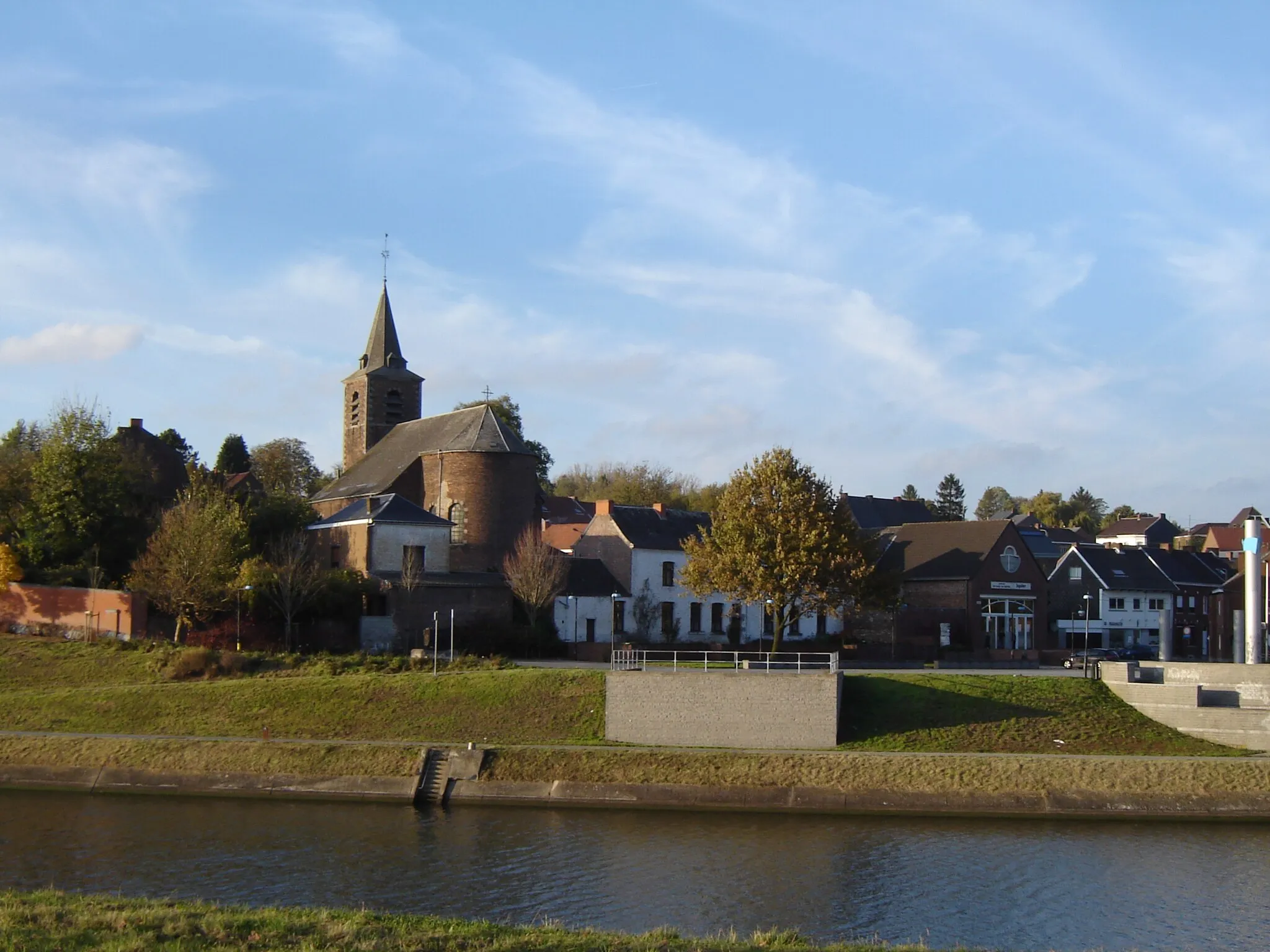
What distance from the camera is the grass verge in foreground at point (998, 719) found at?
35.2 metres

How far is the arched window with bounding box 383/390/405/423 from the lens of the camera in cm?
7044

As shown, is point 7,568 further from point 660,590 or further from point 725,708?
point 725,708

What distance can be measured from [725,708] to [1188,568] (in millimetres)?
50727

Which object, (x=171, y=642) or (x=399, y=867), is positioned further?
(x=171, y=642)

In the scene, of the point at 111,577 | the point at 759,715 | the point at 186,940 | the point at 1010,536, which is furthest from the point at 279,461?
the point at 186,940

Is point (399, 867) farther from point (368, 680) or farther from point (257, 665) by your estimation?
point (257, 665)

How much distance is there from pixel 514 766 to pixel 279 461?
66597mm

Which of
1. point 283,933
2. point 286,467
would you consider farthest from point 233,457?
point 283,933

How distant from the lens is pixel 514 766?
3244 centimetres

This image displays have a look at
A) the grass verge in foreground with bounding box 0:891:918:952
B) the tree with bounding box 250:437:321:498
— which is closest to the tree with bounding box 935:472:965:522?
the tree with bounding box 250:437:321:498

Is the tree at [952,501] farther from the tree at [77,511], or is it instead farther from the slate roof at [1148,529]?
the tree at [77,511]

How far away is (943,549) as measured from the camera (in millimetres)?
60531

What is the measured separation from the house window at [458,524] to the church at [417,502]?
0.05 m

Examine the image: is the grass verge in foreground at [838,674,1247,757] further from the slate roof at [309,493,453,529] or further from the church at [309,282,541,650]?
the slate roof at [309,493,453,529]
